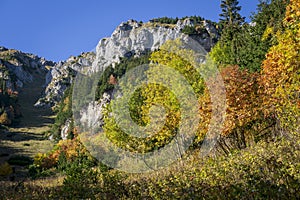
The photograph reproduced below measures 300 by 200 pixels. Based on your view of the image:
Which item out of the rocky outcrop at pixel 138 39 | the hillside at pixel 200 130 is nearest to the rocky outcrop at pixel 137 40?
the rocky outcrop at pixel 138 39

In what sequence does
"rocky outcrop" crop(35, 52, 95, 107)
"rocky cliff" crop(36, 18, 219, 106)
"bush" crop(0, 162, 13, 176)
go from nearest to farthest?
"bush" crop(0, 162, 13, 176) < "rocky cliff" crop(36, 18, 219, 106) < "rocky outcrop" crop(35, 52, 95, 107)

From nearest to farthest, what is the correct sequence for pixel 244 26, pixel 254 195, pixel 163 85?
pixel 254 195
pixel 163 85
pixel 244 26

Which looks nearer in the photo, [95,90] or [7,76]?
[95,90]

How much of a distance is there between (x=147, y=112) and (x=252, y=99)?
21.0 ft

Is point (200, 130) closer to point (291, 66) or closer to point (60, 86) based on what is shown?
point (291, 66)

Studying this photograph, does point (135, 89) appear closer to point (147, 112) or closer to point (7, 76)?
point (147, 112)

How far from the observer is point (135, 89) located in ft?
70.6

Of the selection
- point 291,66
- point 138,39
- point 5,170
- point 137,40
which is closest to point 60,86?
point 138,39

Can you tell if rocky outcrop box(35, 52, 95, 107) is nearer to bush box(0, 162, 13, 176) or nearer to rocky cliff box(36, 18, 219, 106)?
rocky cliff box(36, 18, 219, 106)

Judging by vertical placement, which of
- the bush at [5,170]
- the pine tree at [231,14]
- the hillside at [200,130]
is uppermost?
the pine tree at [231,14]

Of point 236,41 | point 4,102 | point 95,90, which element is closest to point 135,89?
point 236,41

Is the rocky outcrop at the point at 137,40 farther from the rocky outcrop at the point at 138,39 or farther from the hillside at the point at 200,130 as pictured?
the hillside at the point at 200,130

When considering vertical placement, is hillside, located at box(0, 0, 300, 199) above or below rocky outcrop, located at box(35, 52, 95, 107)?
below

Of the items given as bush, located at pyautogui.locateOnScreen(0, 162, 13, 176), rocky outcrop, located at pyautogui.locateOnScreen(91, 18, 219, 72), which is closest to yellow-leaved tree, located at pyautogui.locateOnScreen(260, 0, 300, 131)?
bush, located at pyautogui.locateOnScreen(0, 162, 13, 176)
